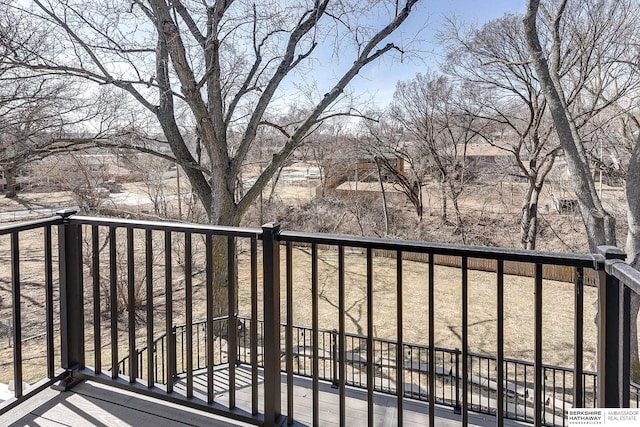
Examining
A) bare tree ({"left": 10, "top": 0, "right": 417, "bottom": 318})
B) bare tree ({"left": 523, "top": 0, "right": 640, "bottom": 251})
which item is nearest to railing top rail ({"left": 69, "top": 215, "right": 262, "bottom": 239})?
bare tree ({"left": 10, "top": 0, "right": 417, "bottom": 318})

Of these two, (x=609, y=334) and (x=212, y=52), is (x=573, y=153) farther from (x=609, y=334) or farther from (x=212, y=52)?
(x=609, y=334)

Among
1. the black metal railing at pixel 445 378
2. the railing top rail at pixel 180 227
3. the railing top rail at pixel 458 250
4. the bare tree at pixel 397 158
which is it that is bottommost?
the black metal railing at pixel 445 378

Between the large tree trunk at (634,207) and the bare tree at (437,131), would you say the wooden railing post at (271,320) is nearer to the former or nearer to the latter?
the large tree trunk at (634,207)

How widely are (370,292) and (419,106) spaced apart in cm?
1244

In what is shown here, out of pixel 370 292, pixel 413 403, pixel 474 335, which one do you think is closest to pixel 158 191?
pixel 474 335

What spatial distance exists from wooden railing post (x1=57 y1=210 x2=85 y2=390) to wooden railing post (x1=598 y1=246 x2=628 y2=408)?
215 centimetres

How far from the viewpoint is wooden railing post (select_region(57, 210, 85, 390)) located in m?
1.93

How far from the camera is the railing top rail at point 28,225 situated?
5.40 feet

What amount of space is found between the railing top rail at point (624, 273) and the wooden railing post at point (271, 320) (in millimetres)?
1079

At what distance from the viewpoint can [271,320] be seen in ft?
5.22

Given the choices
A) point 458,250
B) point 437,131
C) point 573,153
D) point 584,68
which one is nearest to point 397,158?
point 437,131

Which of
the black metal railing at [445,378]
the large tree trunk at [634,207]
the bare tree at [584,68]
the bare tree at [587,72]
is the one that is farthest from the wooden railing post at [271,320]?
the large tree trunk at [634,207]

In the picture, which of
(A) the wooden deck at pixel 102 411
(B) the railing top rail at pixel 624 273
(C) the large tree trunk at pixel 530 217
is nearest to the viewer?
(B) the railing top rail at pixel 624 273

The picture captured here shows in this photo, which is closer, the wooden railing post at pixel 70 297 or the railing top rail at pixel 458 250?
the railing top rail at pixel 458 250
